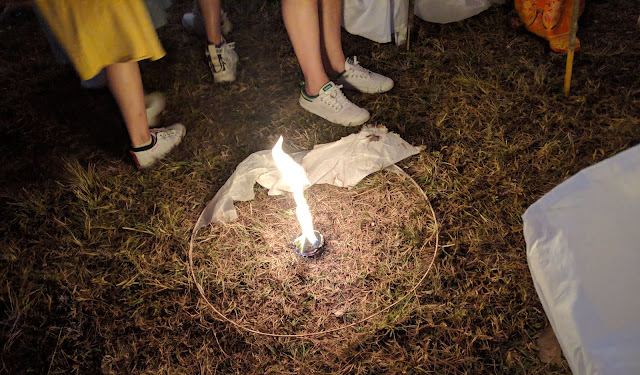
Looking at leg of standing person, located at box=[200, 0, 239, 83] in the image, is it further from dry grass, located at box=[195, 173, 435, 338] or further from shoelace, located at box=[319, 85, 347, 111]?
dry grass, located at box=[195, 173, 435, 338]

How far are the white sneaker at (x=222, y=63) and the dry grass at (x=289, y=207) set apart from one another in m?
0.09

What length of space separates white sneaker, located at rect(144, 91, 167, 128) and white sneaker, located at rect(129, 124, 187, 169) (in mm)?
208

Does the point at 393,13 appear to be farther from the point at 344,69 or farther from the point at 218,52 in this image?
the point at 218,52

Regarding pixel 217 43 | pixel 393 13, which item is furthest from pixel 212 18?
pixel 393 13

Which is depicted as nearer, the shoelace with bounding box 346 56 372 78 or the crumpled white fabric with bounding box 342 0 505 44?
the shoelace with bounding box 346 56 372 78

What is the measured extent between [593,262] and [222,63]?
8.08 ft

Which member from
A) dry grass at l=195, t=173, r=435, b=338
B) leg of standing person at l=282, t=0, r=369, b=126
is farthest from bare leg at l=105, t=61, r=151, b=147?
leg of standing person at l=282, t=0, r=369, b=126

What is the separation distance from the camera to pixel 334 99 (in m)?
2.74

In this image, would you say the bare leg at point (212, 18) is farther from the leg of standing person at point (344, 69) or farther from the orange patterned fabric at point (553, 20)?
the orange patterned fabric at point (553, 20)

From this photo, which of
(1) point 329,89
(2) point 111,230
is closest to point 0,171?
(2) point 111,230

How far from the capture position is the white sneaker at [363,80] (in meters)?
2.92

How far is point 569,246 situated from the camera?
1.41 m

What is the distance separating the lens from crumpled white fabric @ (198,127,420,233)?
238cm

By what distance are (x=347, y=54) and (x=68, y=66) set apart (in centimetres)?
199
